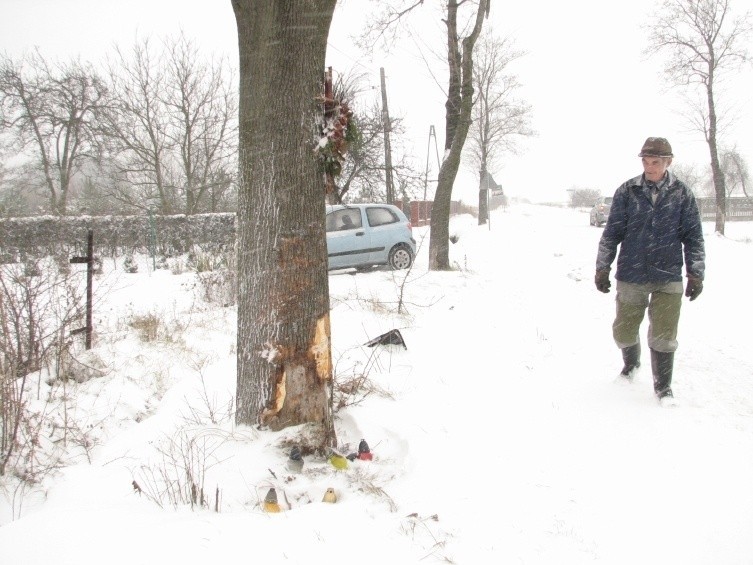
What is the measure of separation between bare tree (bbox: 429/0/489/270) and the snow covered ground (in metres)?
4.76

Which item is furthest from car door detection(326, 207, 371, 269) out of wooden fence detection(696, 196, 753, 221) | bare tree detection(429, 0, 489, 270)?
wooden fence detection(696, 196, 753, 221)

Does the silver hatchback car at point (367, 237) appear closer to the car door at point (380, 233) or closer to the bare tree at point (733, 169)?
the car door at point (380, 233)

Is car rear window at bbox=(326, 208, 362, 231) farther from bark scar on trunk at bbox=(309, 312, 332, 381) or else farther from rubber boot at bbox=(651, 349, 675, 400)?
bark scar on trunk at bbox=(309, 312, 332, 381)

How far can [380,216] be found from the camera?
10984 millimetres

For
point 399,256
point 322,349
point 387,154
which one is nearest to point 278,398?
point 322,349

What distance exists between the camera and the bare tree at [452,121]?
10047mm

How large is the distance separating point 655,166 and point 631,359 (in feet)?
4.80

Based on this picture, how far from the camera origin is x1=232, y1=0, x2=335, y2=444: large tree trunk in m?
2.60

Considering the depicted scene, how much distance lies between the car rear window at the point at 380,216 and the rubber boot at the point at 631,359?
24.7ft

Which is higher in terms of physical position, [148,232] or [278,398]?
[148,232]

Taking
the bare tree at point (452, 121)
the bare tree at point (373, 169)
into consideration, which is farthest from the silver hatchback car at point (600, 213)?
the bare tree at point (452, 121)

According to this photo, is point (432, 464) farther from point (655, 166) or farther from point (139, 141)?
point (139, 141)

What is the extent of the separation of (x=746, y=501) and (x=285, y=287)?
250 centimetres

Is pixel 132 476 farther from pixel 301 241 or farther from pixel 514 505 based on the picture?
pixel 514 505
